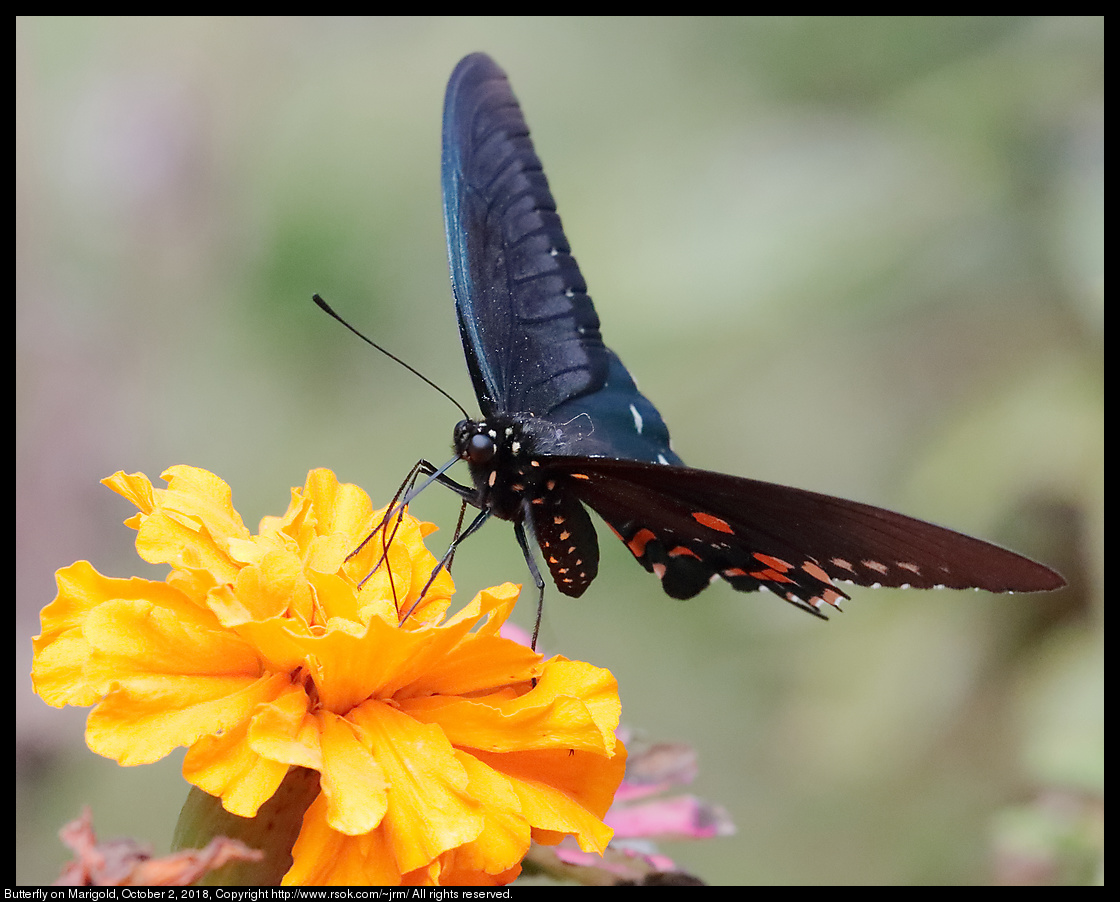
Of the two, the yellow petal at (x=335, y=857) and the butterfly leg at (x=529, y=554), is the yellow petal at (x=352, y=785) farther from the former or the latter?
the butterfly leg at (x=529, y=554)

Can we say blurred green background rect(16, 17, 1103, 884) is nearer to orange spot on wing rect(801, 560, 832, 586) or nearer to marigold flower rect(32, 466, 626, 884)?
orange spot on wing rect(801, 560, 832, 586)

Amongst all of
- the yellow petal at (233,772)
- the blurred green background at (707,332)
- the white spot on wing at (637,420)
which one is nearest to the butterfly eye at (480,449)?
the white spot on wing at (637,420)

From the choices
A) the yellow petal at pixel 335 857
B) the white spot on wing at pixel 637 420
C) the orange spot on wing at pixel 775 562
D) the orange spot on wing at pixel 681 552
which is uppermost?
the white spot on wing at pixel 637 420

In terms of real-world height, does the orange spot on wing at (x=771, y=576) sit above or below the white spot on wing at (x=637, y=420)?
below
